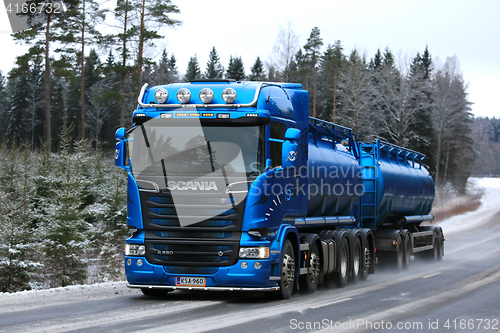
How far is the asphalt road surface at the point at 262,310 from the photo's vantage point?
303 inches

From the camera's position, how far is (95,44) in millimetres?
39500

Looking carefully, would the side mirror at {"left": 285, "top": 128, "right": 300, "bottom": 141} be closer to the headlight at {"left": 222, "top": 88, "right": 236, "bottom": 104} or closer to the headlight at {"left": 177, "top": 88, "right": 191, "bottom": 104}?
the headlight at {"left": 222, "top": 88, "right": 236, "bottom": 104}

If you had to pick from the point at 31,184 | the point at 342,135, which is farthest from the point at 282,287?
the point at 31,184

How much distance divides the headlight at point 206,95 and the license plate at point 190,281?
3.00 metres

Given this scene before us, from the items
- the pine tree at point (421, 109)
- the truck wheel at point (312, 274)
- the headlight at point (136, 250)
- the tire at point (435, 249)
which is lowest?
the tire at point (435, 249)

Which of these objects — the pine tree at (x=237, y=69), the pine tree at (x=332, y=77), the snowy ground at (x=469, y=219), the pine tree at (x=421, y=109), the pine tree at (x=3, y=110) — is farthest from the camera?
the pine tree at (x=3, y=110)

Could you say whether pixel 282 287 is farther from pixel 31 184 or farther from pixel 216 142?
pixel 31 184

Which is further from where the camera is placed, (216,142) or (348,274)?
(348,274)

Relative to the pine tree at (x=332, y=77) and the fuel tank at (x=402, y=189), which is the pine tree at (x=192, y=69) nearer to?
the pine tree at (x=332, y=77)

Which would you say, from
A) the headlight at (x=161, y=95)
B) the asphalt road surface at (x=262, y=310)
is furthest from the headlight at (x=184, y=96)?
the asphalt road surface at (x=262, y=310)

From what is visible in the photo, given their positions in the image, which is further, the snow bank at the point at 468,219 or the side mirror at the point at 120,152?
the snow bank at the point at 468,219

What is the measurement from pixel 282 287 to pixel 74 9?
29457mm

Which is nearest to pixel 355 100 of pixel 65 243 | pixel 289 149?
pixel 65 243

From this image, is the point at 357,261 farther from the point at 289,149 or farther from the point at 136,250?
the point at 136,250
